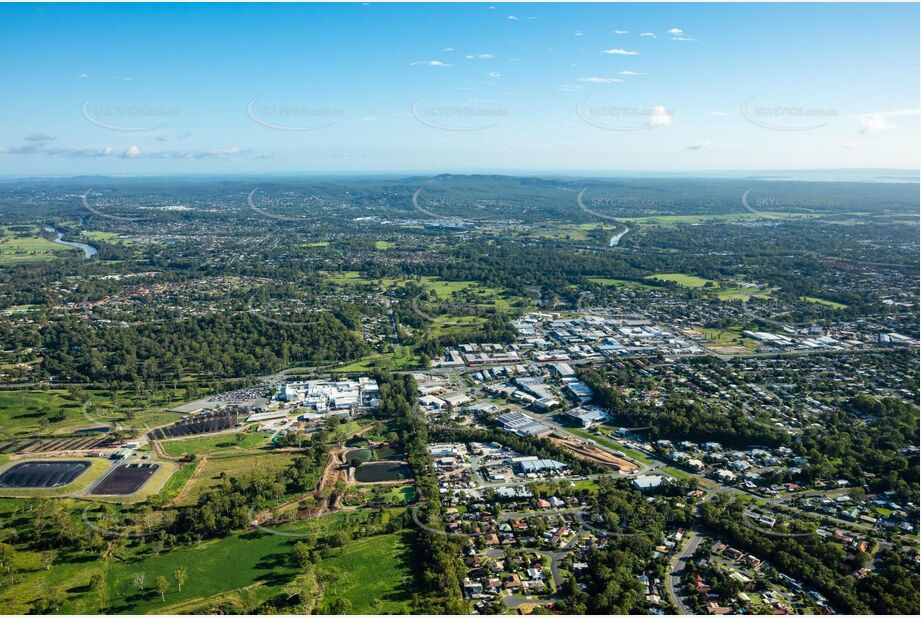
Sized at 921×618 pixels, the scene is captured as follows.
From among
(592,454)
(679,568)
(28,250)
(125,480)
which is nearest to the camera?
(679,568)

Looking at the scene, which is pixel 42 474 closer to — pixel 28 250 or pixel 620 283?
pixel 620 283

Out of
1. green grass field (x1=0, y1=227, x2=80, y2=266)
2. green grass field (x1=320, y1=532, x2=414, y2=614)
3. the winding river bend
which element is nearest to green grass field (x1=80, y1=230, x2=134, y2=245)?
the winding river bend

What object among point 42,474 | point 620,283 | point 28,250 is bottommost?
point 42,474

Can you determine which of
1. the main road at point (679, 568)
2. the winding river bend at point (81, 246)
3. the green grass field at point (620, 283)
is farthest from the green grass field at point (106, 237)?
the main road at point (679, 568)

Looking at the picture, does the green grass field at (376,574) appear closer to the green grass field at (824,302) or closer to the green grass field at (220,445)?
the green grass field at (220,445)

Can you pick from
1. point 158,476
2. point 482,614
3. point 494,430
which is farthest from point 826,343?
point 158,476

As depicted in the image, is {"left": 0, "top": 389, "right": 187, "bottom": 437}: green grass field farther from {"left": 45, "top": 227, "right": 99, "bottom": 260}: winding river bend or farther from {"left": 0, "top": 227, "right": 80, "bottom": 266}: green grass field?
{"left": 45, "top": 227, "right": 99, "bottom": 260}: winding river bend

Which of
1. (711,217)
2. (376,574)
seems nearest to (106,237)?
(376,574)

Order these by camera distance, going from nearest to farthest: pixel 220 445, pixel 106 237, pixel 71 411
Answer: pixel 220 445, pixel 71 411, pixel 106 237
